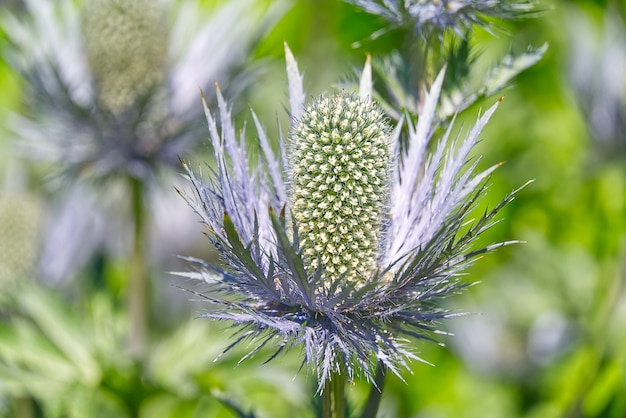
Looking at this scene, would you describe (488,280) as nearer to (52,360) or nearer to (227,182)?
(52,360)

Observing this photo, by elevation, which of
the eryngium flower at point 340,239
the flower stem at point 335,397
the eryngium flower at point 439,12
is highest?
the eryngium flower at point 439,12

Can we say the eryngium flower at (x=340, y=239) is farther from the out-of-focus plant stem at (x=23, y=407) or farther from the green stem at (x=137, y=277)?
the out-of-focus plant stem at (x=23, y=407)

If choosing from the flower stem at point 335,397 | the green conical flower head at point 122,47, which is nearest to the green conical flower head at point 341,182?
the flower stem at point 335,397

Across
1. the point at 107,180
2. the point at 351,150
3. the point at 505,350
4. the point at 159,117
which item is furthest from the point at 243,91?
the point at 505,350

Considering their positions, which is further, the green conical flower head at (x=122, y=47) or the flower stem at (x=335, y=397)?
the green conical flower head at (x=122, y=47)

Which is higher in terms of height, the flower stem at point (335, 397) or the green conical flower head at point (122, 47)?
the green conical flower head at point (122, 47)

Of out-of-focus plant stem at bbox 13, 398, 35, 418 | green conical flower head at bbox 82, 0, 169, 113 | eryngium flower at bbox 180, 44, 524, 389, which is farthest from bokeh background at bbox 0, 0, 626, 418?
eryngium flower at bbox 180, 44, 524, 389
